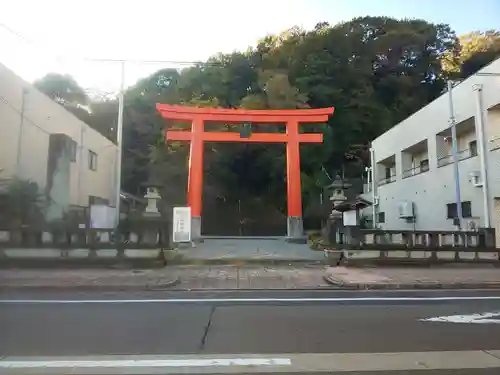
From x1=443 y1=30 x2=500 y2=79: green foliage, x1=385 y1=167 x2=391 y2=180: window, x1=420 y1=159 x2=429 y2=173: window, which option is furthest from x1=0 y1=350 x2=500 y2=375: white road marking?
x1=443 y1=30 x2=500 y2=79: green foliage

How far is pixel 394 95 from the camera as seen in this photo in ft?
123

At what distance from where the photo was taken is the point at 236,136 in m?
24.2

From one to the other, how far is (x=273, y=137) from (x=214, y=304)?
1702 cm

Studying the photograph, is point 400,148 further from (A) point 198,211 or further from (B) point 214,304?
(B) point 214,304

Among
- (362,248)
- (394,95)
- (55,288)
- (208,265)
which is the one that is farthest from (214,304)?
(394,95)

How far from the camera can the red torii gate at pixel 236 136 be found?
23.2 m

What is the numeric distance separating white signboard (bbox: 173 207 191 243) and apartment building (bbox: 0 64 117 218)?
350 cm

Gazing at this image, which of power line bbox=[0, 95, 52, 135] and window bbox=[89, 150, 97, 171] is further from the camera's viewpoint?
window bbox=[89, 150, 97, 171]

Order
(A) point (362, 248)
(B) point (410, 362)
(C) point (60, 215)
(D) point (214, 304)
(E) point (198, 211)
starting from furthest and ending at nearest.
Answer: (E) point (198, 211) → (A) point (362, 248) → (C) point (60, 215) → (D) point (214, 304) → (B) point (410, 362)

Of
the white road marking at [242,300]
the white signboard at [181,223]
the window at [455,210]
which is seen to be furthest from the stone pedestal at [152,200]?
the window at [455,210]

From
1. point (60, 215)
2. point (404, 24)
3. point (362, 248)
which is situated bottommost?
point (362, 248)

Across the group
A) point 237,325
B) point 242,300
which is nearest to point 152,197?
point 242,300

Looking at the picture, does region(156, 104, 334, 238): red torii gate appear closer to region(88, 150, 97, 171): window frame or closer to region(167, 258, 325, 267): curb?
region(88, 150, 97, 171): window frame

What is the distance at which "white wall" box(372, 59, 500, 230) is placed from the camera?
1594cm
